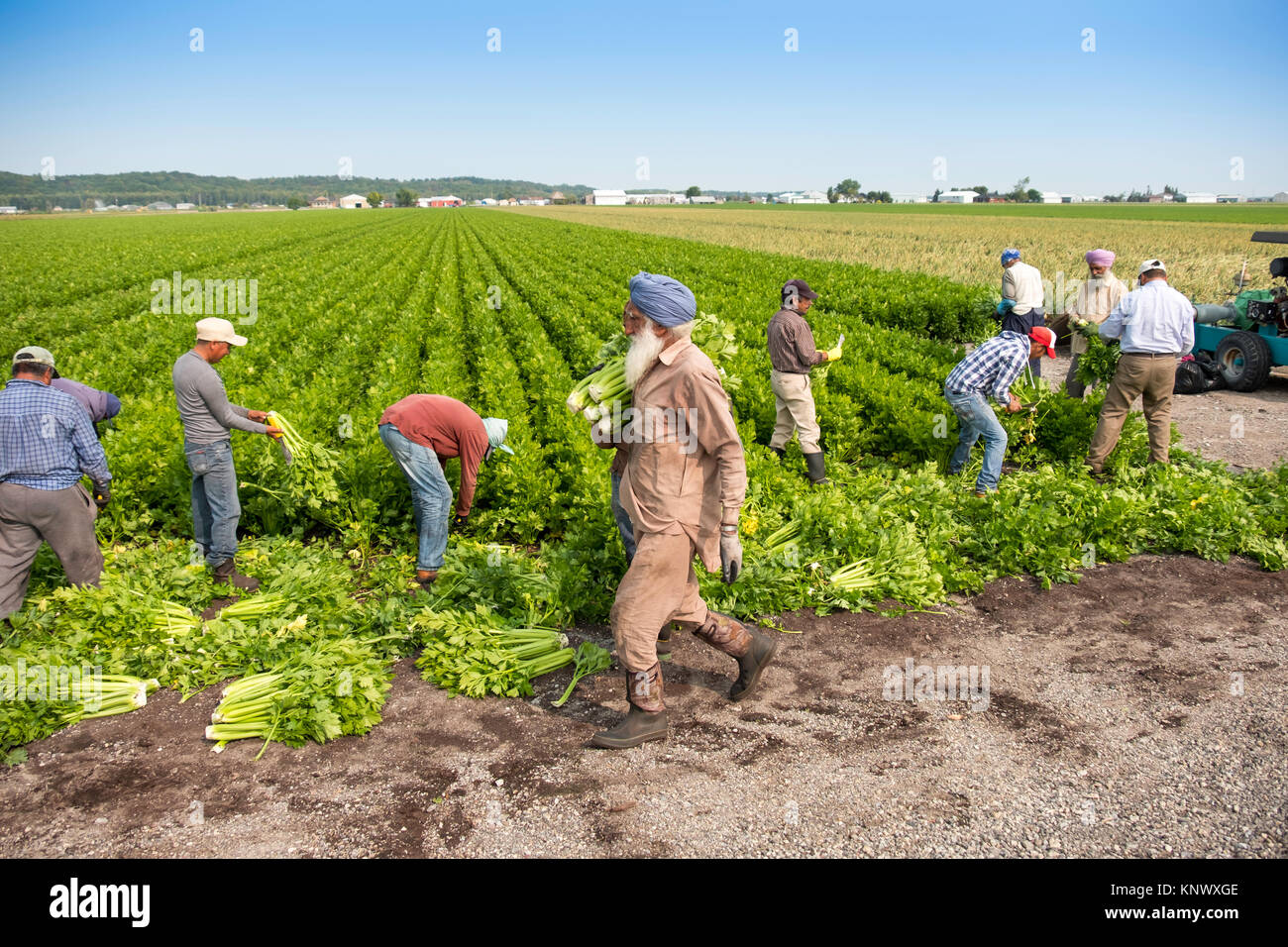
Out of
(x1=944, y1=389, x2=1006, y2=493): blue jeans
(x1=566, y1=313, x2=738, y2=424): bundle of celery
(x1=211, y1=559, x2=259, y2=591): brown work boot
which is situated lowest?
(x1=211, y1=559, x2=259, y2=591): brown work boot

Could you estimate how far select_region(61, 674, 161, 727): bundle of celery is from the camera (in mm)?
4594

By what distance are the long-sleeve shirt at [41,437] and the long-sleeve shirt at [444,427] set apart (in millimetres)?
1923

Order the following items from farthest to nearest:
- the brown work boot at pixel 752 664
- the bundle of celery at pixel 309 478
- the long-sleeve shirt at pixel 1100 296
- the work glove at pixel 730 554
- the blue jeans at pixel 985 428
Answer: the long-sleeve shirt at pixel 1100 296, the blue jeans at pixel 985 428, the bundle of celery at pixel 309 478, the brown work boot at pixel 752 664, the work glove at pixel 730 554

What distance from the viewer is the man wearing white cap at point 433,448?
19.4 ft

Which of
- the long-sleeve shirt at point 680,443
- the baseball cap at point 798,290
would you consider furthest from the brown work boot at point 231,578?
the baseball cap at point 798,290

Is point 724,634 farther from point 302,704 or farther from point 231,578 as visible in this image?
point 231,578

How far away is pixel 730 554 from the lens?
14.4 feet

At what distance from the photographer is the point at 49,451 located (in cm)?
515

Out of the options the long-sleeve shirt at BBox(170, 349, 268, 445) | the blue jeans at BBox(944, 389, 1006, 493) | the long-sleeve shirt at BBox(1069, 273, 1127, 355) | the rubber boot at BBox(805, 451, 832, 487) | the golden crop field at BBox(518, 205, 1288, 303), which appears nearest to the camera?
the long-sleeve shirt at BBox(170, 349, 268, 445)

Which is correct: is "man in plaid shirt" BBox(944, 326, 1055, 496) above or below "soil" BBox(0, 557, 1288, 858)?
above

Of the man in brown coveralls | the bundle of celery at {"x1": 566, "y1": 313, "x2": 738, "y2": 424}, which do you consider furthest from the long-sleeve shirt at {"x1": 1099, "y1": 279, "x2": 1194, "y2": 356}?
the man in brown coveralls

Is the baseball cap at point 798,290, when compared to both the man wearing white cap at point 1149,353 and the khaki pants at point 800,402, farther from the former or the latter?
the man wearing white cap at point 1149,353

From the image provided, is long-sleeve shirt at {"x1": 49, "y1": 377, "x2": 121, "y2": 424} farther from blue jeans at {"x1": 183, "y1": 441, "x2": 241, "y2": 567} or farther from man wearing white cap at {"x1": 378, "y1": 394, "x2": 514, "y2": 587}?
man wearing white cap at {"x1": 378, "y1": 394, "x2": 514, "y2": 587}

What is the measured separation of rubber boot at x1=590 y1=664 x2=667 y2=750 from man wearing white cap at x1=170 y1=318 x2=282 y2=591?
3.49 meters
